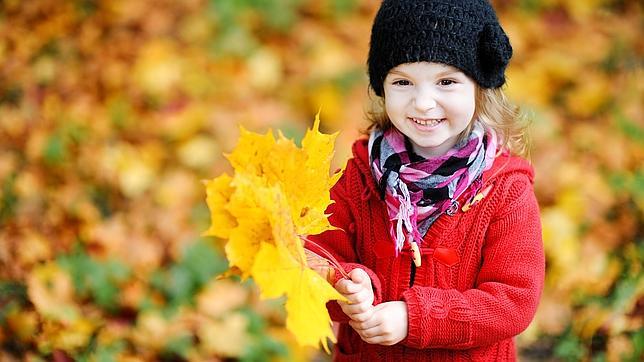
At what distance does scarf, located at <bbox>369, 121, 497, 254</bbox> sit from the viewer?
1710 mm

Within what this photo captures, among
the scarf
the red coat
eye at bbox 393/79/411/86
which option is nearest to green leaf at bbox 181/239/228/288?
the red coat

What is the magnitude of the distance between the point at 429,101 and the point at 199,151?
2.43m

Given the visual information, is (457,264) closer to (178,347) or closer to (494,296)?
(494,296)

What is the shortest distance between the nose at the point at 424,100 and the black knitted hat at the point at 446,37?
7 cm

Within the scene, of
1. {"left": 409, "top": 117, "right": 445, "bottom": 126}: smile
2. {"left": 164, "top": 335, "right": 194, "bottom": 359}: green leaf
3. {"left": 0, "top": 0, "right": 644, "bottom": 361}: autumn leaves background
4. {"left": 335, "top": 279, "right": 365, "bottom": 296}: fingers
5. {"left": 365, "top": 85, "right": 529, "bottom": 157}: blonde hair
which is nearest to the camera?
{"left": 335, "top": 279, "right": 365, "bottom": 296}: fingers

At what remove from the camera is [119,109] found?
4.20 metres

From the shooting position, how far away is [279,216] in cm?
141

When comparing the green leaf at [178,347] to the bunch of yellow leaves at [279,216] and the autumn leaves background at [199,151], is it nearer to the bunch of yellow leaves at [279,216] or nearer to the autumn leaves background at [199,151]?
the autumn leaves background at [199,151]

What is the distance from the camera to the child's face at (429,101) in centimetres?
166

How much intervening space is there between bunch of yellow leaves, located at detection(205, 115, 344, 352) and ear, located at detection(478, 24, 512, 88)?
396 mm

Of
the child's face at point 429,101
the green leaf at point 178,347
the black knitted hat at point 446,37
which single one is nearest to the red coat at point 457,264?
the child's face at point 429,101

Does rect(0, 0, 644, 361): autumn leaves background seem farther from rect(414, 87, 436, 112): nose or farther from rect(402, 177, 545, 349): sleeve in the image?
rect(414, 87, 436, 112): nose

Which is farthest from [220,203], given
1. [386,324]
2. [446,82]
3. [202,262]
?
[202,262]

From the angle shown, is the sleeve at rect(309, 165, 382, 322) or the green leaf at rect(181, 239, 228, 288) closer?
the sleeve at rect(309, 165, 382, 322)
